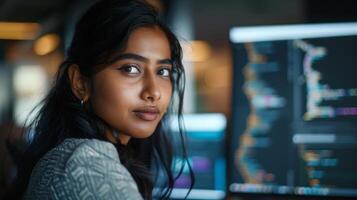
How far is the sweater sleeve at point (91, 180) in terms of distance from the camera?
0.91 metres

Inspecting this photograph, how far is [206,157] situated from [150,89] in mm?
694

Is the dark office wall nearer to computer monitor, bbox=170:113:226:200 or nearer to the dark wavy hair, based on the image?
computer monitor, bbox=170:113:226:200

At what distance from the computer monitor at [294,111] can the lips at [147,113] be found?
0.56m

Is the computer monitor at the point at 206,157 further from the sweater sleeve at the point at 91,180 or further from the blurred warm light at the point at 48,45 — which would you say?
the blurred warm light at the point at 48,45

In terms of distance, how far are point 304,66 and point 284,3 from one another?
5.96 feet

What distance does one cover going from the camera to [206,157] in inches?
70.5

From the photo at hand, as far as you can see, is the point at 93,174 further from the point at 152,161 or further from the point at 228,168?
the point at 228,168

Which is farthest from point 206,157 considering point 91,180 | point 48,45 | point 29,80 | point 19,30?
point 19,30

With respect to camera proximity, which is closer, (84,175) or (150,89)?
(84,175)

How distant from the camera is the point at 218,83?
358 centimetres

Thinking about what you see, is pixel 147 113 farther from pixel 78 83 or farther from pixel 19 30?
pixel 19 30

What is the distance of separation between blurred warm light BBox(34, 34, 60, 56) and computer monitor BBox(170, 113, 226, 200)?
1.99m

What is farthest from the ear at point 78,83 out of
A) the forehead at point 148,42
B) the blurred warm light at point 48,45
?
the blurred warm light at point 48,45

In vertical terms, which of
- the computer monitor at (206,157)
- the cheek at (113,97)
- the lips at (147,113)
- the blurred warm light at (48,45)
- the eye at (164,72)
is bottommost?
the computer monitor at (206,157)
